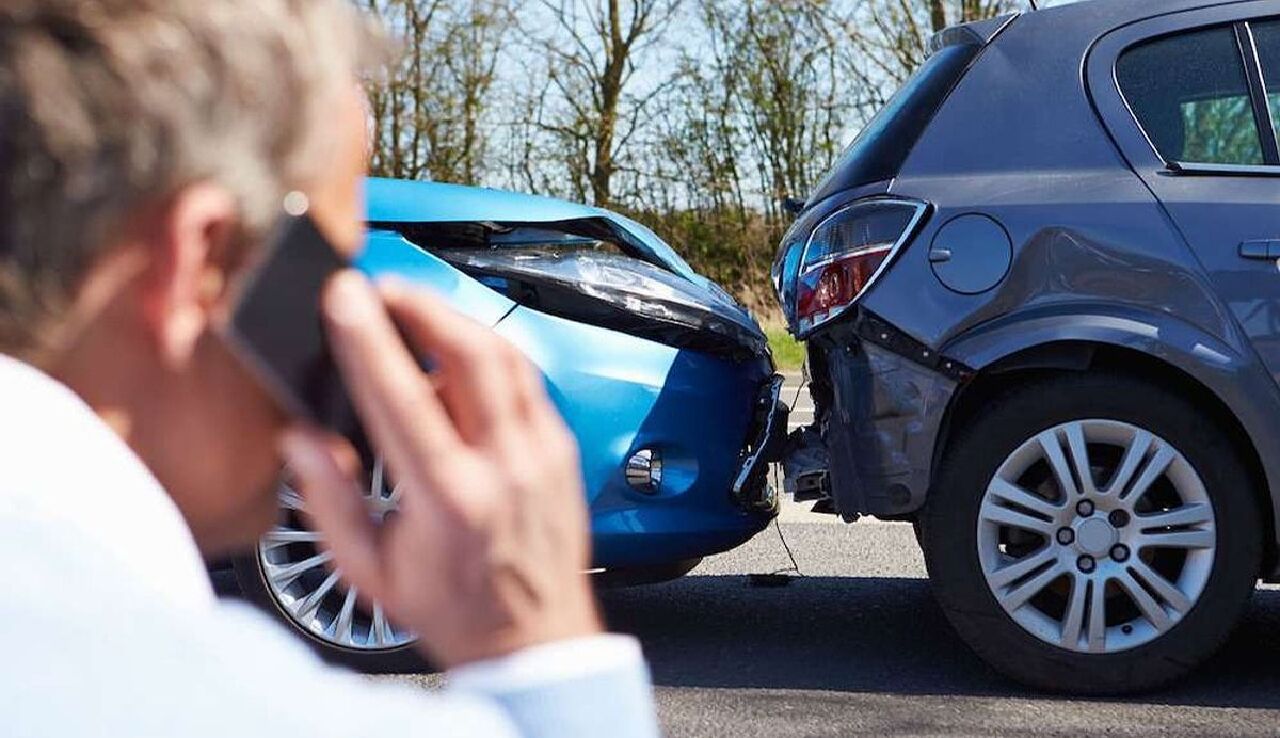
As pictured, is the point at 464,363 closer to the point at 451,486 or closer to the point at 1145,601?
the point at 451,486

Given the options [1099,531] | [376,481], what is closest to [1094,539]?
[1099,531]

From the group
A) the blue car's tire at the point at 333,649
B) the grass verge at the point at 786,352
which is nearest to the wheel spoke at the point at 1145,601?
the blue car's tire at the point at 333,649

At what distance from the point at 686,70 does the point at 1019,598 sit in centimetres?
1430

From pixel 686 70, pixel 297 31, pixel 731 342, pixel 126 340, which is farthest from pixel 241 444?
pixel 686 70

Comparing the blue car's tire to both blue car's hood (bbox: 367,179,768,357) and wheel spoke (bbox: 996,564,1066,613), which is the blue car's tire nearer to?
blue car's hood (bbox: 367,179,768,357)

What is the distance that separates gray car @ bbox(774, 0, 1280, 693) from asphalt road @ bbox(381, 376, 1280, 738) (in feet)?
0.47

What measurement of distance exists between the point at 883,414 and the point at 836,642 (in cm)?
84

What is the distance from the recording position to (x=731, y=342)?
Result: 4.37m

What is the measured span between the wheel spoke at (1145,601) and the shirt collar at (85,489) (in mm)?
3427

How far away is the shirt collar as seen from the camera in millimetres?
635

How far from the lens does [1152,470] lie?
3.85 meters

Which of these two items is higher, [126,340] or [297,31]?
[297,31]

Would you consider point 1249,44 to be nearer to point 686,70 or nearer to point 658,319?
point 658,319

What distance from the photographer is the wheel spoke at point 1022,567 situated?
389 centimetres
